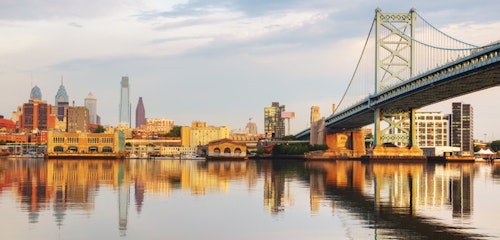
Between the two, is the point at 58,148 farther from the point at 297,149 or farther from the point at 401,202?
the point at 401,202

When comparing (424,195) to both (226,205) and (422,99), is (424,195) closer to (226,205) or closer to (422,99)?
(226,205)

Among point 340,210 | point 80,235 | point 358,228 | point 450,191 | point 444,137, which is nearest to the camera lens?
point 80,235

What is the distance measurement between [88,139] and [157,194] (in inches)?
4270

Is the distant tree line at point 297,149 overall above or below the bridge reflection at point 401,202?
above

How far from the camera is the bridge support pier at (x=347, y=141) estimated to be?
137 m

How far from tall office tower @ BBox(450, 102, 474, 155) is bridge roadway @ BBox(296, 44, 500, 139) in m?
A: 77.6

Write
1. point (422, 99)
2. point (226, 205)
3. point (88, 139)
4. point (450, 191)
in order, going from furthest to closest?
point (88, 139), point (422, 99), point (450, 191), point (226, 205)

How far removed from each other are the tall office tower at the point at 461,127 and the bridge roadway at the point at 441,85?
77.6 metres

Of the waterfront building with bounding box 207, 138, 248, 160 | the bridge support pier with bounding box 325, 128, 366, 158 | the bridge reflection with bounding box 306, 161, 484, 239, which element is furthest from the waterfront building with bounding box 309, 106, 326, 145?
the bridge reflection with bounding box 306, 161, 484, 239

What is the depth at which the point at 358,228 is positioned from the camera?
24875 millimetres

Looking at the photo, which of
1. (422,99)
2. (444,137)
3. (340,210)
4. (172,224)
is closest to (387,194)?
(340,210)

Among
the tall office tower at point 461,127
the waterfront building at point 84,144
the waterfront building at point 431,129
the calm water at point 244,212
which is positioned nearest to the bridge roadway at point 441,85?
the calm water at point 244,212

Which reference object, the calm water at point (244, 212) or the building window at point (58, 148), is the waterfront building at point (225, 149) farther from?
the calm water at point (244, 212)

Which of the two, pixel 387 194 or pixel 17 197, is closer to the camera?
pixel 17 197
